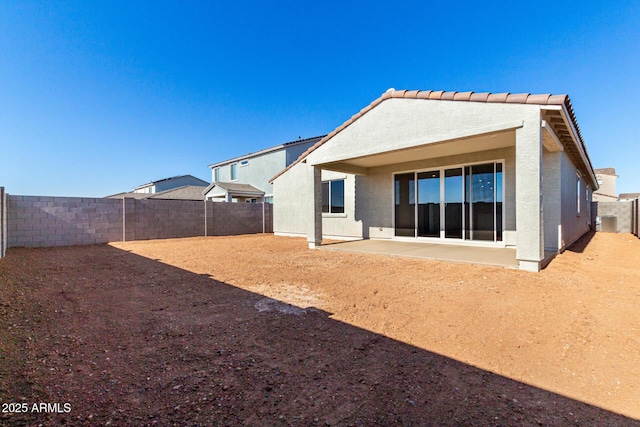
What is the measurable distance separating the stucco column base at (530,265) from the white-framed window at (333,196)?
764 cm

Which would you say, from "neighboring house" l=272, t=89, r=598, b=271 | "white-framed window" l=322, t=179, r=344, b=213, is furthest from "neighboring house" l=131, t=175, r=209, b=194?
"neighboring house" l=272, t=89, r=598, b=271

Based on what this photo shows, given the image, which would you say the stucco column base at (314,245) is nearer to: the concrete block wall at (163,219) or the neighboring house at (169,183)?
the concrete block wall at (163,219)

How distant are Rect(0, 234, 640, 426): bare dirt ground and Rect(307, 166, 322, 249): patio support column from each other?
14.6 feet

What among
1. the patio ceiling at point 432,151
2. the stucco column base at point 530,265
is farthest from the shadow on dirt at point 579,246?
the stucco column base at point 530,265

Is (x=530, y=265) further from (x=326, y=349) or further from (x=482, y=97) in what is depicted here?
(x=326, y=349)

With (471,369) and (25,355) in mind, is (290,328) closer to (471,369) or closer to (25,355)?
(471,369)

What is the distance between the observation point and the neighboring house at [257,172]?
22.7m

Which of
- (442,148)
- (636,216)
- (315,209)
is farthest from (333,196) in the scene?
(636,216)

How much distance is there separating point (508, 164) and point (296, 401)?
9013 millimetres

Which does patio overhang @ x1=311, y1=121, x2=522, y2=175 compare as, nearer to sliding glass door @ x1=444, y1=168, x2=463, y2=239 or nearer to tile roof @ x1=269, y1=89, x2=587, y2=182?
tile roof @ x1=269, y1=89, x2=587, y2=182

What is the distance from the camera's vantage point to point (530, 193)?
18.5 ft

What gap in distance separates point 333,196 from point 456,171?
5.43m

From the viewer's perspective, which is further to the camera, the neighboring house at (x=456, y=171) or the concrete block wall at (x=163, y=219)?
the concrete block wall at (x=163, y=219)

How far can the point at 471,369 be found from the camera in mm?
2568
